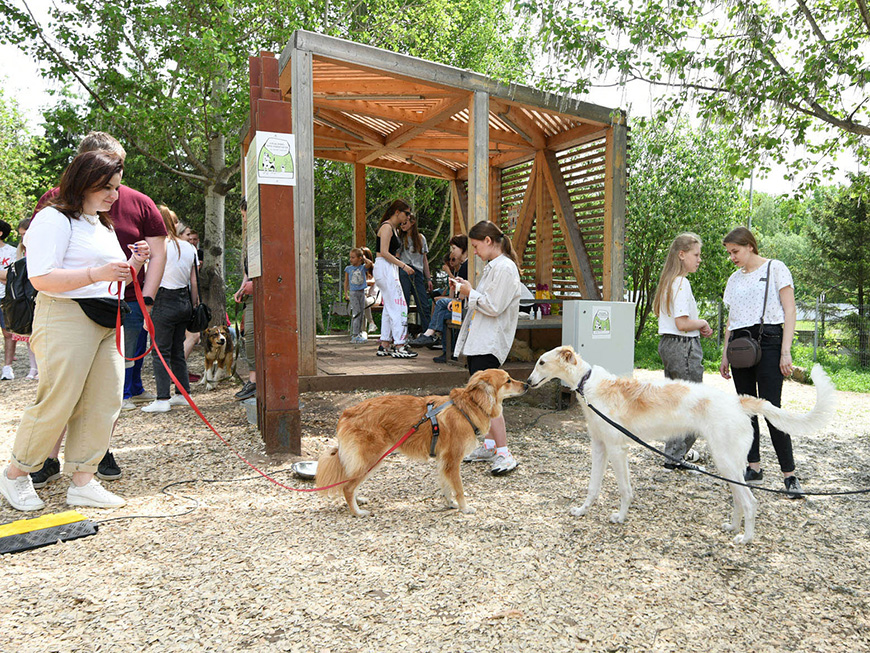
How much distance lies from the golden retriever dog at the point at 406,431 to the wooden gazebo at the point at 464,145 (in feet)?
5.58

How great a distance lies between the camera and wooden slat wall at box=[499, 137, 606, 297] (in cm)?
863

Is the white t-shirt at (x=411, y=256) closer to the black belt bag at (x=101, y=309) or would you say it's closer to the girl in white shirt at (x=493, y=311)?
the girl in white shirt at (x=493, y=311)

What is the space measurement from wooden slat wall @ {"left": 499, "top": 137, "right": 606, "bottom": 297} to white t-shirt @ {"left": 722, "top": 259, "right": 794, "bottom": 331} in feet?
13.3

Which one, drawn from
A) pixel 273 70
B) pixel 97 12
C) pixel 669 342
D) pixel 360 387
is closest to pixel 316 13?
pixel 97 12

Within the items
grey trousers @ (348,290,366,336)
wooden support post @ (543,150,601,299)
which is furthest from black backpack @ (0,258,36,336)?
grey trousers @ (348,290,366,336)

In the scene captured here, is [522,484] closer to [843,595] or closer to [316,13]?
[843,595]

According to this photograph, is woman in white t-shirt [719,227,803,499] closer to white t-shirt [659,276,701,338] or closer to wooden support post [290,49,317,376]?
white t-shirt [659,276,701,338]

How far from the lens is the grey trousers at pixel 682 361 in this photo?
16.5ft

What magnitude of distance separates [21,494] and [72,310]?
4.10 feet

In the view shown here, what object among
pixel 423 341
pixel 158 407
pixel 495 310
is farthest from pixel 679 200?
pixel 158 407

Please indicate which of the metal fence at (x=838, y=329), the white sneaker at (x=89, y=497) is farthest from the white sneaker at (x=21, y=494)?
the metal fence at (x=838, y=329)

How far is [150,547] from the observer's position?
3.31 metres

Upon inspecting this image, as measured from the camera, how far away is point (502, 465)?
4887 millimetres

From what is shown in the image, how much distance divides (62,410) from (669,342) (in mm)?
4480
